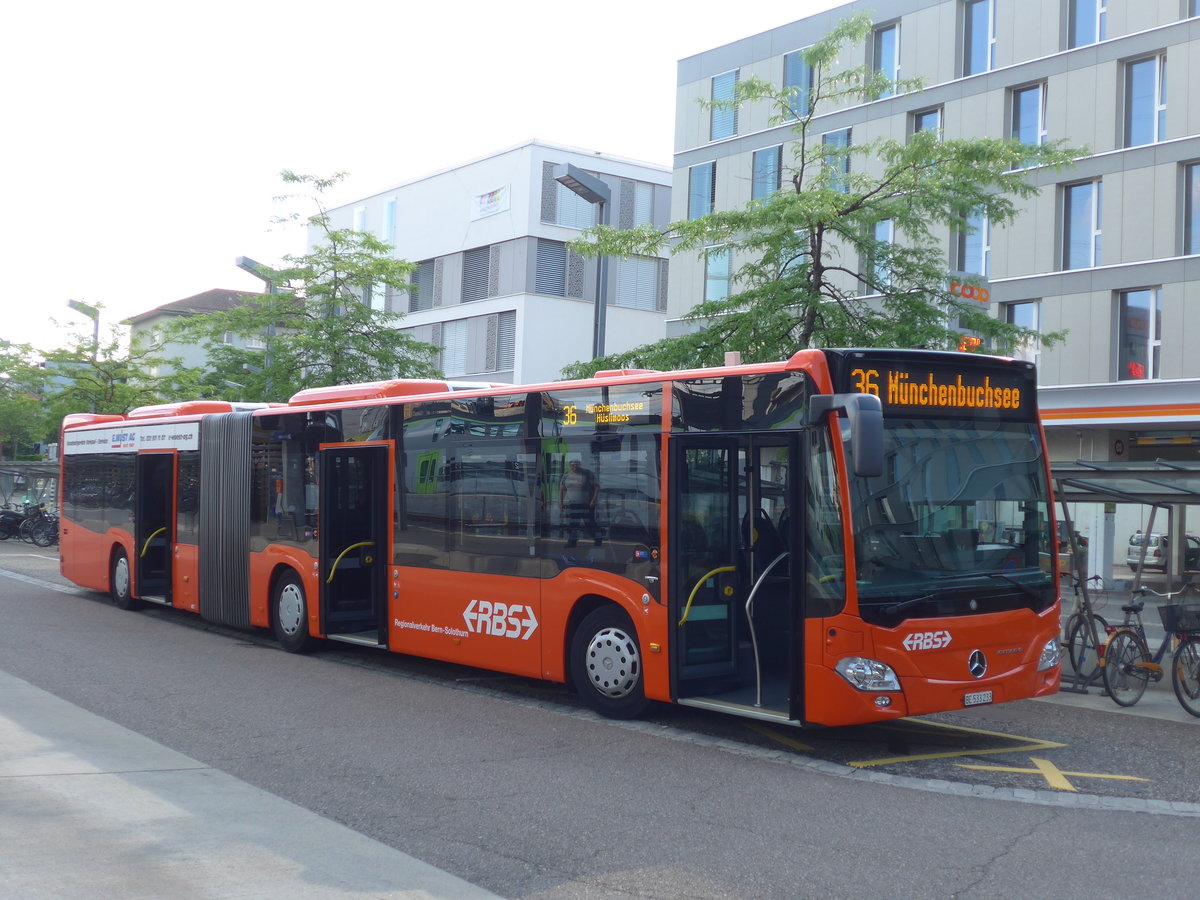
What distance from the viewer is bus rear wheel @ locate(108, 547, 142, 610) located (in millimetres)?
18534

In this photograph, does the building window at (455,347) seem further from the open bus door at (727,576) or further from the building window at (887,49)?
the open bus door at (727,576)

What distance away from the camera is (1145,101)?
2788 centimetres

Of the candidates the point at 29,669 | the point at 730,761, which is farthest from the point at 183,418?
the point at 730,761

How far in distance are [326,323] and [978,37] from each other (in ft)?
59.7

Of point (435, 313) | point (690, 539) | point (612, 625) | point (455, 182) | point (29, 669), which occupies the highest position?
point (455, 182)

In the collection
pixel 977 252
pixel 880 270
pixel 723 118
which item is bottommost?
pixel 880 270

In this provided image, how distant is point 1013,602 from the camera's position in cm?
877

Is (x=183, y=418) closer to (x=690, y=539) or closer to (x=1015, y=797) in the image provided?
(x=690, y=539)

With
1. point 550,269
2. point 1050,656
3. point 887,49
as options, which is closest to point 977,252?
point 887,49

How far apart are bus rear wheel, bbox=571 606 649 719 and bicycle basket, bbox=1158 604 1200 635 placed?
459cm

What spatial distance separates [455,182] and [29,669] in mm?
33979

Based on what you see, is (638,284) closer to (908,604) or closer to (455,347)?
(455,347)

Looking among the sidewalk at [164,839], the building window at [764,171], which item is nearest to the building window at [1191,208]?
the building window at [764,171]

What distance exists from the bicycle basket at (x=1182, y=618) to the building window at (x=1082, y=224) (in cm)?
1994
